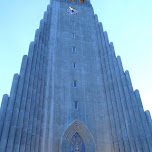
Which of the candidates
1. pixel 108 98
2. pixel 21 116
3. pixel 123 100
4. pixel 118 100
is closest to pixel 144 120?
pixel 123 100

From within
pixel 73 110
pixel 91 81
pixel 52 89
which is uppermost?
pixel 91 81

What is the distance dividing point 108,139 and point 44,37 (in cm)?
1749

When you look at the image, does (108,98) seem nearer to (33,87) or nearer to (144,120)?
(144,120)

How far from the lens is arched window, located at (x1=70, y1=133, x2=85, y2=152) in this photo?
21.3m

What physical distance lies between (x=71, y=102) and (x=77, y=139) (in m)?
4.57

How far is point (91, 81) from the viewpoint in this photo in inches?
1043

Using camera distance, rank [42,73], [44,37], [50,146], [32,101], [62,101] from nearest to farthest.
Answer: [50,146], [32,101], [62,101], [42,73], [44,37]

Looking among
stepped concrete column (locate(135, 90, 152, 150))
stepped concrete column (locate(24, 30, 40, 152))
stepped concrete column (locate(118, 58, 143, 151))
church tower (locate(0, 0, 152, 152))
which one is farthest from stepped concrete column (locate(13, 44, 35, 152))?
stepped concrete column (locate(135, 90, 152, 150))

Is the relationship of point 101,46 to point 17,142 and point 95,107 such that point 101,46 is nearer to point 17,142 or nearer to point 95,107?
point 95,107

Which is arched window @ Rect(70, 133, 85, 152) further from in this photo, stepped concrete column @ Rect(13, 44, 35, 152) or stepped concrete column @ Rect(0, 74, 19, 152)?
stepped concrete column @ Rect(0, 74, 19, 152)

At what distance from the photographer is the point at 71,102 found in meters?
24.0

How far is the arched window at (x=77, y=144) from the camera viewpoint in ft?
69.8

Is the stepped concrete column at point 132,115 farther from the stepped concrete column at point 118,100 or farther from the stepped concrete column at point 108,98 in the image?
the stepped concrete column at point 108,98

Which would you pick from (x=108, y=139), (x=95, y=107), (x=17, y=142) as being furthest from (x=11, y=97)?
(x=108, y=139)
